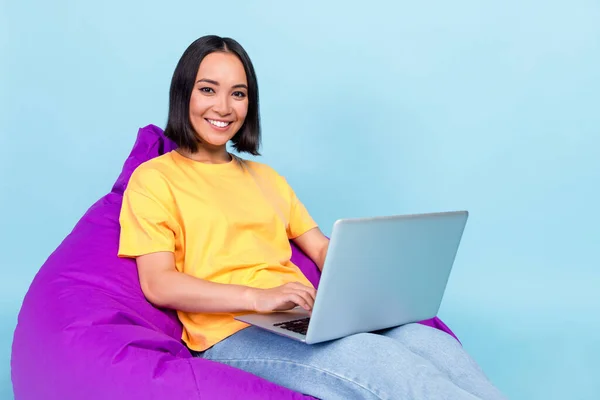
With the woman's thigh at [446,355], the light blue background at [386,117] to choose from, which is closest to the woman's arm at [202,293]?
the woman's thigh at [446,355]

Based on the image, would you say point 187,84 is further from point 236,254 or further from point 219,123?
point 236,254

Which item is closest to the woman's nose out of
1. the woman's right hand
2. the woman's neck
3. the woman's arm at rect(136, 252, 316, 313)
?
the woman's neck

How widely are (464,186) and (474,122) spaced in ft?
0.96

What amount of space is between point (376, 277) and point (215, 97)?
2.37 ft

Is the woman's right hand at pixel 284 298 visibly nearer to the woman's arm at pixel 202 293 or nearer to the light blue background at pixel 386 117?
the woman's arm at pixel 202 293

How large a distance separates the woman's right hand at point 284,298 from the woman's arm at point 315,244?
0.58m

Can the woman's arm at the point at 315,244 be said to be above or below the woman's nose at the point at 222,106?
below

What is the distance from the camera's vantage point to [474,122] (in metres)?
3.75

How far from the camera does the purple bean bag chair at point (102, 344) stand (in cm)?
170

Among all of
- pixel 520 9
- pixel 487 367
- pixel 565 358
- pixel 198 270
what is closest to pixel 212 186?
pixel 198 270

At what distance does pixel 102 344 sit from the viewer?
5.80 feet

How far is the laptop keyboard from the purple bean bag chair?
13 cm

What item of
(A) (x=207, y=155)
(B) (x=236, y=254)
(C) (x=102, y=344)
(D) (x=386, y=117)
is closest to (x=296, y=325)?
(B) (x=236, y=254)

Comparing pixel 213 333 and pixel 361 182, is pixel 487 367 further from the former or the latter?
pixel 213 333
